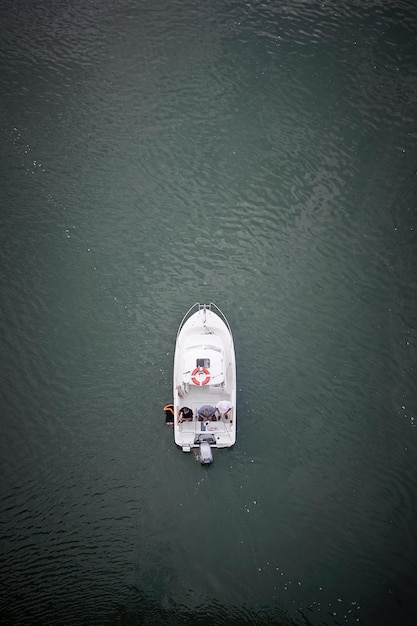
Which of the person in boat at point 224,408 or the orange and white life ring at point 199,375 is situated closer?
the person in boat at point 224,408

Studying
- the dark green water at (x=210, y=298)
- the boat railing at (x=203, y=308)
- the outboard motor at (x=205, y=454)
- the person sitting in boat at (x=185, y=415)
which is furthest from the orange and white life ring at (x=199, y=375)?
the boat railing at (x=203, y=308)

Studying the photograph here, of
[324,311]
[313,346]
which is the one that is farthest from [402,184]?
[313,346]

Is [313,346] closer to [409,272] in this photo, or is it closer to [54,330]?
[409,272]

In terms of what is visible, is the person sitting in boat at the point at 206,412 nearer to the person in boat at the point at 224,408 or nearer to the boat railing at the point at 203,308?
the person in boat at the point at 224,408

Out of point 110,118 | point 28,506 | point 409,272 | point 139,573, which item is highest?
point 110,118

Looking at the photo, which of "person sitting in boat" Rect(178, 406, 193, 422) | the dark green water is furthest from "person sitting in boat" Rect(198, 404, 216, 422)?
the dark green water

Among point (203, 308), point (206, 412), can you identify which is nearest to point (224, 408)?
point (206, 412)
